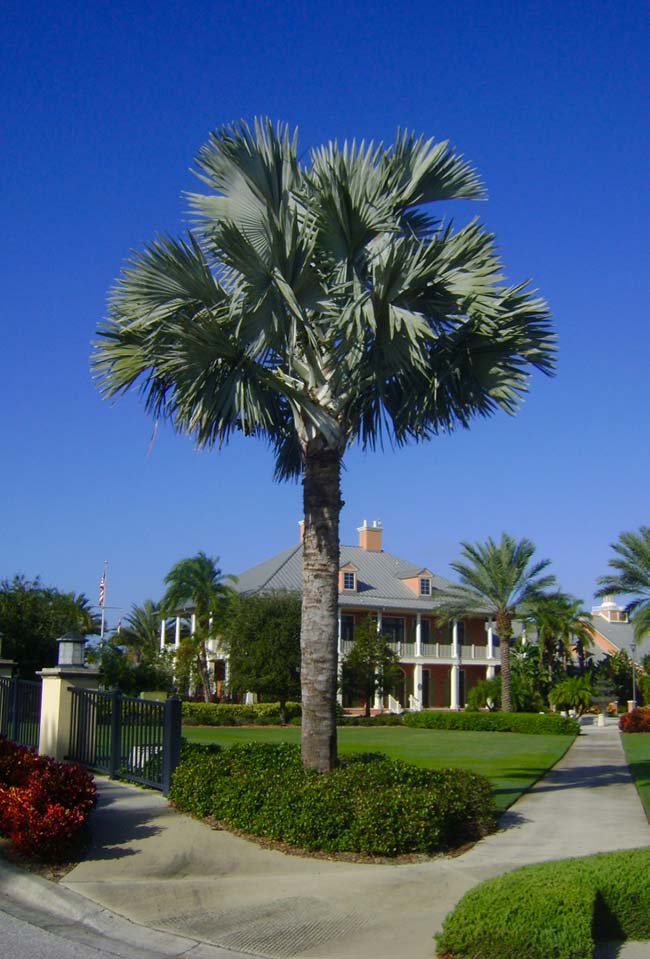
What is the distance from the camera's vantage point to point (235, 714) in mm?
39344

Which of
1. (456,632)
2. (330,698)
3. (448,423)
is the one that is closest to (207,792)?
(330,698)

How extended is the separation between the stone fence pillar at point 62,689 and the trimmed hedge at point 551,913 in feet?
25.8

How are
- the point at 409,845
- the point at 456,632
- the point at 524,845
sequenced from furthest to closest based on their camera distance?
the point at 456,632 → the point at 524,845 → the point at 409,845

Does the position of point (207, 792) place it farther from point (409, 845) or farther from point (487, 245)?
point (487, 245)

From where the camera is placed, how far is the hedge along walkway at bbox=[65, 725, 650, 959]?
731 centimetres

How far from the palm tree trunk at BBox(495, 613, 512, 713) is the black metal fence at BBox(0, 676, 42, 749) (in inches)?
1141

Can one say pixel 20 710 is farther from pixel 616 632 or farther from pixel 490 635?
pixel 616 632

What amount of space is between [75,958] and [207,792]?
4.14 m

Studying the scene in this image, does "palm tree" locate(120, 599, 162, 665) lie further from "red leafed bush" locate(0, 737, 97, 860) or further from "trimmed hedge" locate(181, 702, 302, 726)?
"red leafed bush" locate(0, 737, 97, 860)

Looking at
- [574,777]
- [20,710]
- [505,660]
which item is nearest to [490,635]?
[505,660]

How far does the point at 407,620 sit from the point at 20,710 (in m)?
41.5

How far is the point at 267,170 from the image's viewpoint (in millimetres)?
11312

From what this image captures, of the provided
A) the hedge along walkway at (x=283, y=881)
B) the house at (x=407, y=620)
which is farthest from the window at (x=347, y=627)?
the hedge along walkway at (x=283, y=881)

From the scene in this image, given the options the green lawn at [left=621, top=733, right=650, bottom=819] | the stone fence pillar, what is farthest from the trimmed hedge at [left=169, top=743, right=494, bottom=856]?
the green lawn at [left=621, top=733, right=650, bottom=819]
